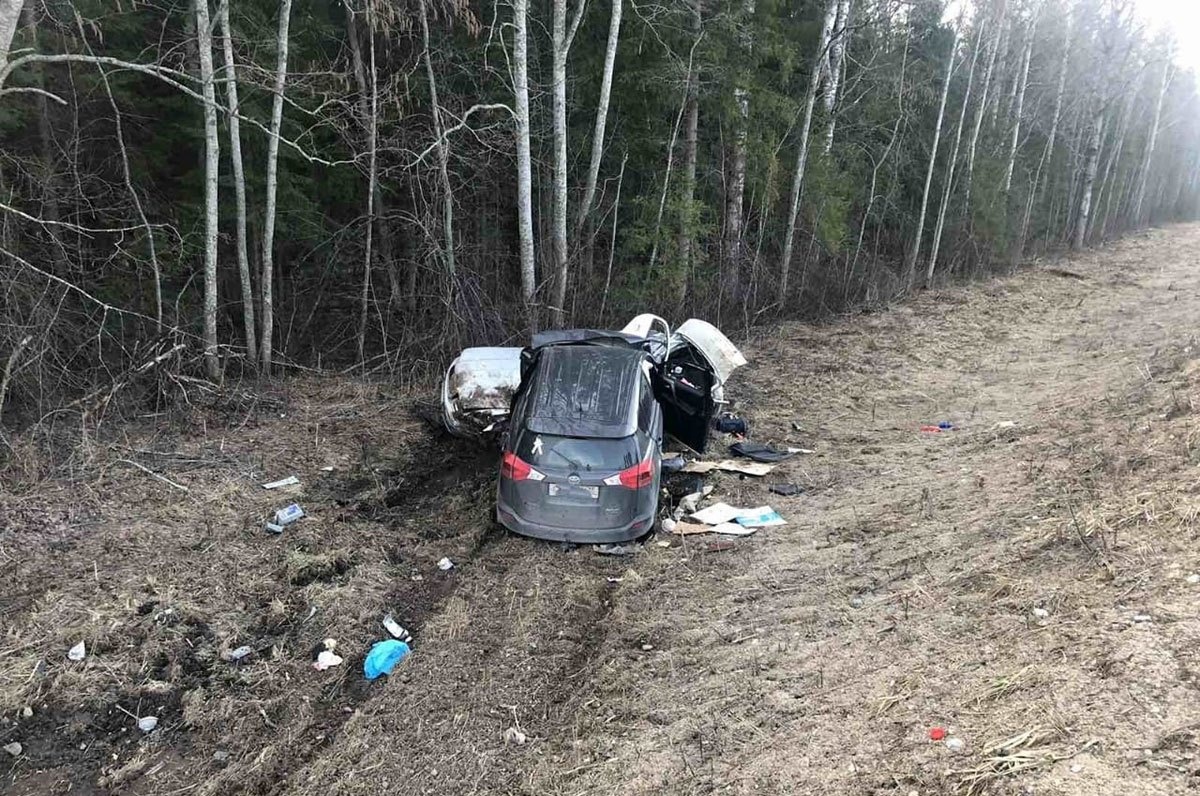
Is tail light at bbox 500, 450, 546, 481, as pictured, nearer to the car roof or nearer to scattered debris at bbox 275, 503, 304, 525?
the car roof

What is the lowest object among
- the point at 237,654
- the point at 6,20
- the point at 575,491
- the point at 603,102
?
the point at 237,654

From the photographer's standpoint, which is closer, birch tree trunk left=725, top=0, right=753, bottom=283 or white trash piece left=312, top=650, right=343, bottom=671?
white trash piece left=312, top=650, right=343, bottom=671

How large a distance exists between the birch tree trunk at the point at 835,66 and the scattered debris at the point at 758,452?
11.5 m

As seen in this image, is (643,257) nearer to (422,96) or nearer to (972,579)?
(422,96)

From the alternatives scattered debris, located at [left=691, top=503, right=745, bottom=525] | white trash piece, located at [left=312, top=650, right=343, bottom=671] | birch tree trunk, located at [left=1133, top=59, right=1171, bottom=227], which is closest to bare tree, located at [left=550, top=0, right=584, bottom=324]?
scattered debris, located at [left=691, top=503, right=745, bottom=525]

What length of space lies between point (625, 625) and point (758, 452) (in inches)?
172

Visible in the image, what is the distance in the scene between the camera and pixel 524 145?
12.2 metres

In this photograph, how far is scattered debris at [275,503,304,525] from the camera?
24.3 feet

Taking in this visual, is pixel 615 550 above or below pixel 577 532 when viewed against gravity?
below

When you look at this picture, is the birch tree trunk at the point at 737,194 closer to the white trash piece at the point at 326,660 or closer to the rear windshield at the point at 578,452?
the rear windshield at the point at 578,452

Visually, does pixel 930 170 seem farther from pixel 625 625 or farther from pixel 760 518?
pixel 625 625

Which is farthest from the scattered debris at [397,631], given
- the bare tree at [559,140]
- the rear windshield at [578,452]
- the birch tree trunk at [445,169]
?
the bare tree at [559,140]

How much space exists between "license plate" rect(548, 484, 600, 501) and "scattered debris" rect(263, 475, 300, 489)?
341cm

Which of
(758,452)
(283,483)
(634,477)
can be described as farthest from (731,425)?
(283,483)
